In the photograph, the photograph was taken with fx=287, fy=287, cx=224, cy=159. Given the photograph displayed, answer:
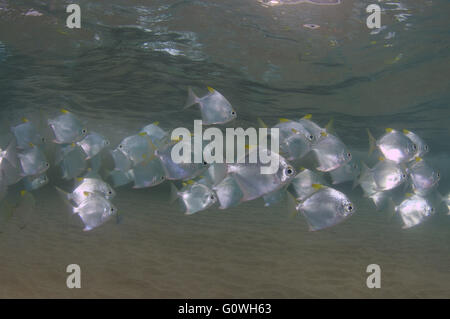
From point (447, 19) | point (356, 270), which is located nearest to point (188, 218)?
point (356, 270)

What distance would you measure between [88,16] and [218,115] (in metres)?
7.66

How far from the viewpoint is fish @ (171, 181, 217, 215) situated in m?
5.43

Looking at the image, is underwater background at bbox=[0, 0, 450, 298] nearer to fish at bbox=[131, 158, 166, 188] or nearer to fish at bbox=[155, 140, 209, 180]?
fish at bbox=[131, 158, 166, 188]

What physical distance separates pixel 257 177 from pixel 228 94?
13921 mm

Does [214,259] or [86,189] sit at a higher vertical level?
[86,189]

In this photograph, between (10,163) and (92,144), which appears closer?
(10,163)

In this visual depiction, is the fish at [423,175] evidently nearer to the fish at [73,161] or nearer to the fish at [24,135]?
the fish at [73,161]

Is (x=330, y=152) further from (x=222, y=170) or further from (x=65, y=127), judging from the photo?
(x=65, y=127)

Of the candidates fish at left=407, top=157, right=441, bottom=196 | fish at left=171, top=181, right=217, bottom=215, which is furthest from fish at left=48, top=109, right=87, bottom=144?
fish at left=407, top=157, right=441, bottom=196

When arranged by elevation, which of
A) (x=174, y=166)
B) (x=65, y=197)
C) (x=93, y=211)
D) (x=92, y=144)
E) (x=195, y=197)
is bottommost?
(x=93, y=211)

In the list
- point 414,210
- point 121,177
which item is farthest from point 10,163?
point 414,210

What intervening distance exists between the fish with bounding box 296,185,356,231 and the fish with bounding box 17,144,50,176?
16.7ft

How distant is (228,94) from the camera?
1683cm
